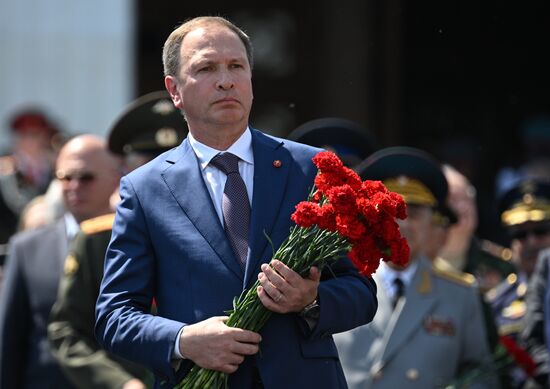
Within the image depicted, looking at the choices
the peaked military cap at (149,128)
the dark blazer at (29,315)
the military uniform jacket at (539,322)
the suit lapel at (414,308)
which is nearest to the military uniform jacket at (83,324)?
the dark blazer at (29,315)

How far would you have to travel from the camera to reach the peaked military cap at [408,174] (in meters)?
7.02

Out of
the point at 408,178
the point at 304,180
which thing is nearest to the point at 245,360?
the point at 304,180

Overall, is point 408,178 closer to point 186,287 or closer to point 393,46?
point 186,287

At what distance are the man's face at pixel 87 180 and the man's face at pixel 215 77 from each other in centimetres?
269

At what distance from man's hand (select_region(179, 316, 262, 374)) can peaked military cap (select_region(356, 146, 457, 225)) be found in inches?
96.3

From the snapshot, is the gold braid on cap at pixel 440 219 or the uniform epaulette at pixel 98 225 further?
the gold braid on cap at pixel 440 219

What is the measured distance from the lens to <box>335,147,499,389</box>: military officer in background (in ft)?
21.3

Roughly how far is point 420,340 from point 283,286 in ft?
7.30

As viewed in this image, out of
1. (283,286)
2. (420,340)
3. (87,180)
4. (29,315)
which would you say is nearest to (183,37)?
(283,286)

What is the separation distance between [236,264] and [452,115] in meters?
10.9

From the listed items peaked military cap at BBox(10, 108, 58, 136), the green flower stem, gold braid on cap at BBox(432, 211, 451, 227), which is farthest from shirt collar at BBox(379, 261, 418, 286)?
peaked military cap at BBox(10, 108, 58, 136)

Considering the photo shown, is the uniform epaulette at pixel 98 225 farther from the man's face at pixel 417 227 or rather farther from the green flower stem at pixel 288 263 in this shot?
the green flower stem at pixel 288 263

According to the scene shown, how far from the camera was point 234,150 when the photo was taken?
482 centimetres

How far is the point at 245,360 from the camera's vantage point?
466 cm
